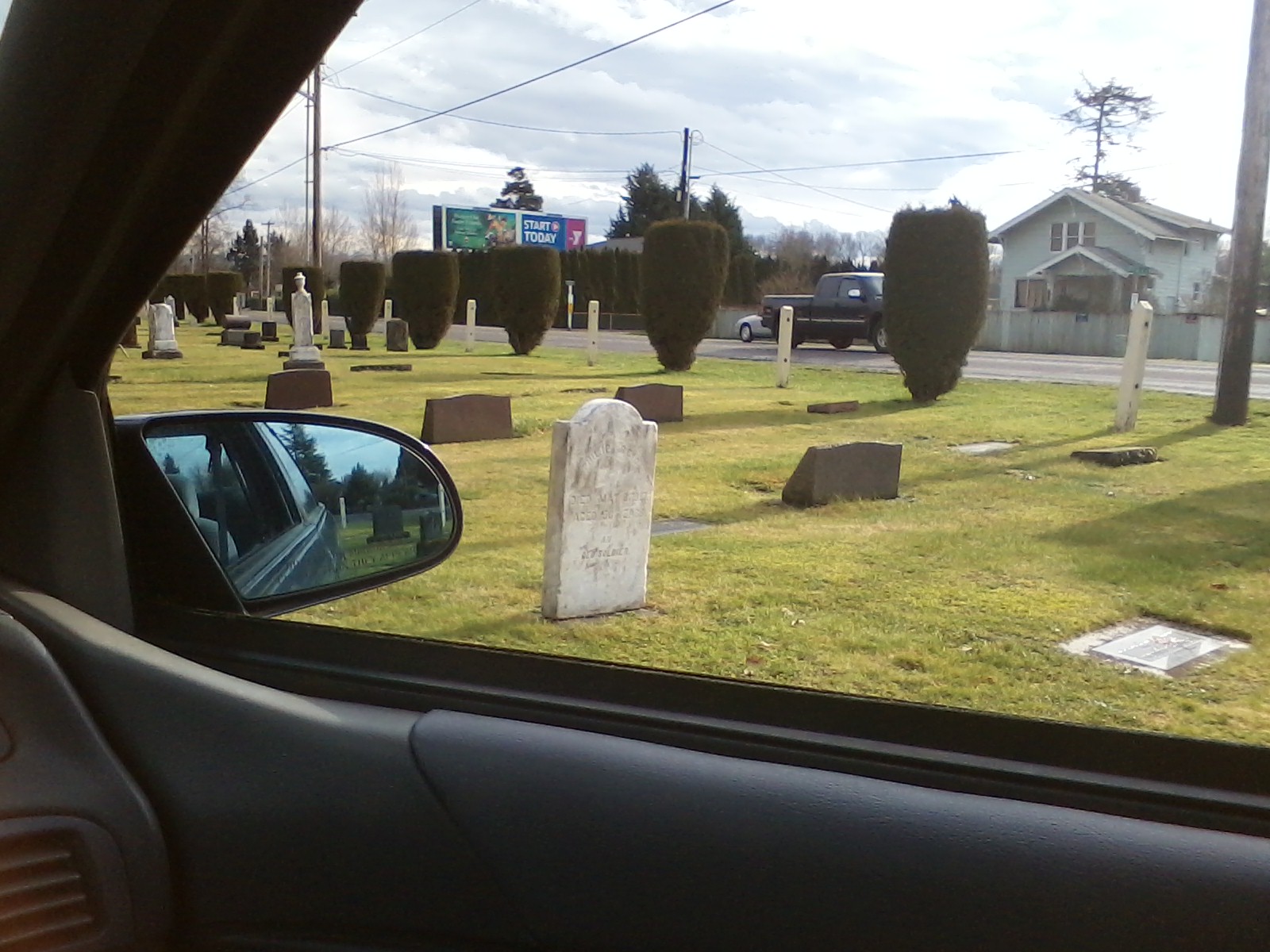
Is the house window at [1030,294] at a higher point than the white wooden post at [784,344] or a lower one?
higher

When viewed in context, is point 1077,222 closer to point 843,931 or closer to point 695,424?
point 843,931

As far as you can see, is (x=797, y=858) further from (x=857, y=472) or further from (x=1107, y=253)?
(x=857, y=472)

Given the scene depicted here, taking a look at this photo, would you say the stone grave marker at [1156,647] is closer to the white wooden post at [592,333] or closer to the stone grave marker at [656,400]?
the white wooden post at [592,333]

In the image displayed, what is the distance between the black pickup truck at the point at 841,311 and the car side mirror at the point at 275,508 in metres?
0.87

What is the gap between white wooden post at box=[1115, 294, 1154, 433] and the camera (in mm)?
1941

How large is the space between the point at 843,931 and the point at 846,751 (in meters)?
0.22

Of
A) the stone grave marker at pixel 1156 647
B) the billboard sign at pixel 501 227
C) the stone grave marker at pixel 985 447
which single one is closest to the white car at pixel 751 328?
the billboard sign at pixel 501 227

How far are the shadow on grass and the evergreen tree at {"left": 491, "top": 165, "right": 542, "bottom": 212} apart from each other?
1.29 m

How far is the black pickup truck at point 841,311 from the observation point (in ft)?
7.76

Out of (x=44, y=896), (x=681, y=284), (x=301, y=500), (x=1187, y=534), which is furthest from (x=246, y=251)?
(x=1187, y=534)

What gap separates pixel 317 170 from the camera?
6.82ft

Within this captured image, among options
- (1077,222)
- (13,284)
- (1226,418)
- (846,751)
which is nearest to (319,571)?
(13,284)

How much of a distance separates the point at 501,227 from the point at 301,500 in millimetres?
803

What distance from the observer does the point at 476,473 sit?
12.2ft
